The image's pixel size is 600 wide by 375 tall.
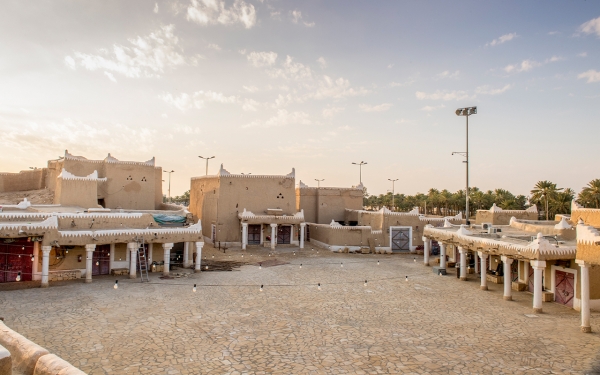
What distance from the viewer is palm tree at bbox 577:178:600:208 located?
42469 millimetres

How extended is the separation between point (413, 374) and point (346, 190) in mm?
36350

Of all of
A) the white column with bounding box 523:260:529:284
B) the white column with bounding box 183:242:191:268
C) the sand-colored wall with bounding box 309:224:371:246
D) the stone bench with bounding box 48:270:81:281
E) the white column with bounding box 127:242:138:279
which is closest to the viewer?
the white column with bounding box 523:260:529:284

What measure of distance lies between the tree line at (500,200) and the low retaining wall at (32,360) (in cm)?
5237

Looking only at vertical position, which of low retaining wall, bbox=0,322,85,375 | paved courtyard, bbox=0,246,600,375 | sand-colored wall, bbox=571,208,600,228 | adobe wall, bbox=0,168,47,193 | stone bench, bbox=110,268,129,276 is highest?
adobe wall, bbox=0,168,47,193

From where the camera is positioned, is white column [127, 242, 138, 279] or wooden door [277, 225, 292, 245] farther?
wooden door [277, 225, 292, 245]

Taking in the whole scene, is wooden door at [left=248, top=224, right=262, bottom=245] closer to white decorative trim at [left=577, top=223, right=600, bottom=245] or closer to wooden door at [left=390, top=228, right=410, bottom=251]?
wooden door at [left=390, top=228, right=410, bottom=251]

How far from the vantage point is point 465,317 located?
16.9 metres

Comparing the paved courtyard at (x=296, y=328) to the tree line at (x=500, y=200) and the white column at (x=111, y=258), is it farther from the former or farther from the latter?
the tree line at (x=500, y=200)

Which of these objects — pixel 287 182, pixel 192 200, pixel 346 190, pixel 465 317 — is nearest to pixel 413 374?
pixel 465 317

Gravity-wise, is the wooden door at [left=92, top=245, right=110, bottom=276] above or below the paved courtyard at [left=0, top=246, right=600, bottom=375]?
above

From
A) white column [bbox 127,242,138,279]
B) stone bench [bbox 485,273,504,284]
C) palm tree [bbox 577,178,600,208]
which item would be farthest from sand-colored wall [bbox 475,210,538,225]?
white column [bbox 127,242,138,279]

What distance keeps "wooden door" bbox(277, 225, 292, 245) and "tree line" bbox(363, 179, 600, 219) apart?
3357 cm

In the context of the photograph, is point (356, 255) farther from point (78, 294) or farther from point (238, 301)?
point (78, 294)

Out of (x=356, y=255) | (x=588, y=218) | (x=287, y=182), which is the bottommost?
(x=356, y=255)
